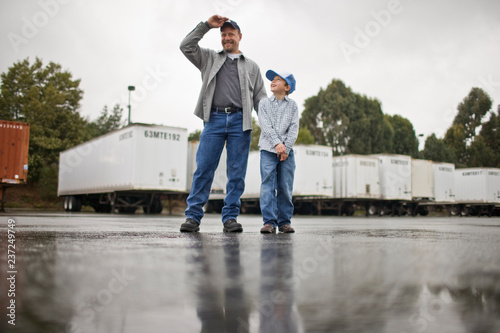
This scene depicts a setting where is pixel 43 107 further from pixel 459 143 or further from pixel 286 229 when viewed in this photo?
pixel 459 143

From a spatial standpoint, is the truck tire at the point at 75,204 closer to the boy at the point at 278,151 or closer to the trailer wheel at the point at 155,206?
the trailer wheel at the point at 155,206

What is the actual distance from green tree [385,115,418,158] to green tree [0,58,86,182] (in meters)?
32.9

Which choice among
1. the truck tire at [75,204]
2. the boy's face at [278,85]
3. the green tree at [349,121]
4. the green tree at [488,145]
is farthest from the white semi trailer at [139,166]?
the green tree at [488,145]

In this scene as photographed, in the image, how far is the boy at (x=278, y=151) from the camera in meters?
4.79

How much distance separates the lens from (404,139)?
169 feet

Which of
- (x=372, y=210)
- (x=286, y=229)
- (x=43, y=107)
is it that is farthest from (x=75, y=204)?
(x=286, y=229)

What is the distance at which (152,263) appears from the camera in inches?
70.6

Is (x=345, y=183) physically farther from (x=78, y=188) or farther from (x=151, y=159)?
(x=78, y=188)

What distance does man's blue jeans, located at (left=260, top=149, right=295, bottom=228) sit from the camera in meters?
4.79

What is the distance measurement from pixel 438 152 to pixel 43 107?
127 feet

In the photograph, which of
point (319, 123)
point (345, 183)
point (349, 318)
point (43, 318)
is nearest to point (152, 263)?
point (43, 318)

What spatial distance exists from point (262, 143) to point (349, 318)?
3831mm

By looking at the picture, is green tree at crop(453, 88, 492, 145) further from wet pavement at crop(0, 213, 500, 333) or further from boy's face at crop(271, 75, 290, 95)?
wet pavement at crop(0, 213, 500, 333)
